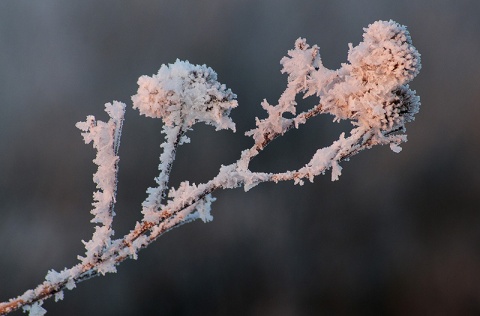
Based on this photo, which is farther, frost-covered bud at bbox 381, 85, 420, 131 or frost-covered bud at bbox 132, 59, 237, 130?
frost-covered bud at bbox 132, 59, 237, 130

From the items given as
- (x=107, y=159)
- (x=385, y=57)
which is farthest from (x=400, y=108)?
(x=107, y=159)

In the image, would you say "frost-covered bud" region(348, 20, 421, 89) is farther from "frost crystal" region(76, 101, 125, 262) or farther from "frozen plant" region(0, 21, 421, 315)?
"frost crystal" region(76, 101, 125, 262)

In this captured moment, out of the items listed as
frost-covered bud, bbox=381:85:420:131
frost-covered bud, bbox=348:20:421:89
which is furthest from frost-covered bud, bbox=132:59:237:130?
frost-covered bud, bbox=381:85:420:131

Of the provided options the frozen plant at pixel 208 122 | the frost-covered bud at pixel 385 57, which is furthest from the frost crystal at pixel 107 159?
the frost-covered bud at pixel 385 57

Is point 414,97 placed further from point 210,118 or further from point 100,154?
point 100,154

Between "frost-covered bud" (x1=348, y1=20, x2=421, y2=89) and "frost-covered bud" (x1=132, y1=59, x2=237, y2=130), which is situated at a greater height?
"frost-covered bud" (x1=132, y1=59, x2=237, y2=130)

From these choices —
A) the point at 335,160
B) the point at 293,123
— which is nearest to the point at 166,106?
the point at 293,123

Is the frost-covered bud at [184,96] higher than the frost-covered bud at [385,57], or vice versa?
the frost-covered bud at [184,96]

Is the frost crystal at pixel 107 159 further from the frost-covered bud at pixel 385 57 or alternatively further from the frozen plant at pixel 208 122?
the frost-covered bud at pixel 385 57

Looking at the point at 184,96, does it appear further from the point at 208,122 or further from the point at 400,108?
the point at 400,108
